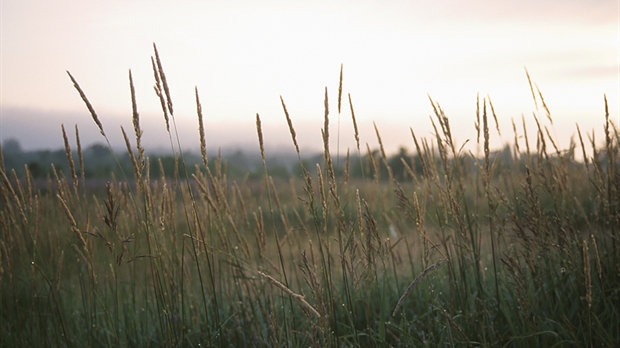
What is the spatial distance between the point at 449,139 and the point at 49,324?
8.91ft

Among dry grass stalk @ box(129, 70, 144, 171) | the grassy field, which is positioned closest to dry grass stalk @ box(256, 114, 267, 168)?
the grassy field

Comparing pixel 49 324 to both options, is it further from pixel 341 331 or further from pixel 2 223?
pixel 341 331

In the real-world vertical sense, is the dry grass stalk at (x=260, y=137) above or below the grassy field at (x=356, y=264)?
above

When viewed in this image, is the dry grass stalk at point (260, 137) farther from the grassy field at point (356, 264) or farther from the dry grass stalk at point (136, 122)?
the dry grass stalk at point (136, 122)

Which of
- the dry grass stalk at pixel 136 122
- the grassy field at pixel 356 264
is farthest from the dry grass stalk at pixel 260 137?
the dry grass stalk at pixel 136 122

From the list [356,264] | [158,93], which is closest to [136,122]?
[158,93]

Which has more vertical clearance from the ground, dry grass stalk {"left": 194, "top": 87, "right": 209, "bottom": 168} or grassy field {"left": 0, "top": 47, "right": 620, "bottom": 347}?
dry grass stalk {"left": 194, "top": 87, "right": 209, "bottom": 168}

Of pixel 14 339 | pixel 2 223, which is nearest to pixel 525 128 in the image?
pixel 2 223

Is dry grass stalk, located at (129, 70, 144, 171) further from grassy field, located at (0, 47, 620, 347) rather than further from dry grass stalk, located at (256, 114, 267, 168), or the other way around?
dry grass stalk, located at (256, 114, 267, 168)

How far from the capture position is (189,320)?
261cm

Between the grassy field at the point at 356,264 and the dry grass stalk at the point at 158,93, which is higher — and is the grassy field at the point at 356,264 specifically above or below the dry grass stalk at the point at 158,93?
below

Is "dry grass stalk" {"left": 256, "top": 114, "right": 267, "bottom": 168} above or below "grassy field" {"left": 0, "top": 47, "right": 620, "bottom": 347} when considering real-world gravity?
above

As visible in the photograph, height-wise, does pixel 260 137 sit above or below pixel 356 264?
above

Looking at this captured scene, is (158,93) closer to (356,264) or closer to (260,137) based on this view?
(260,137)
